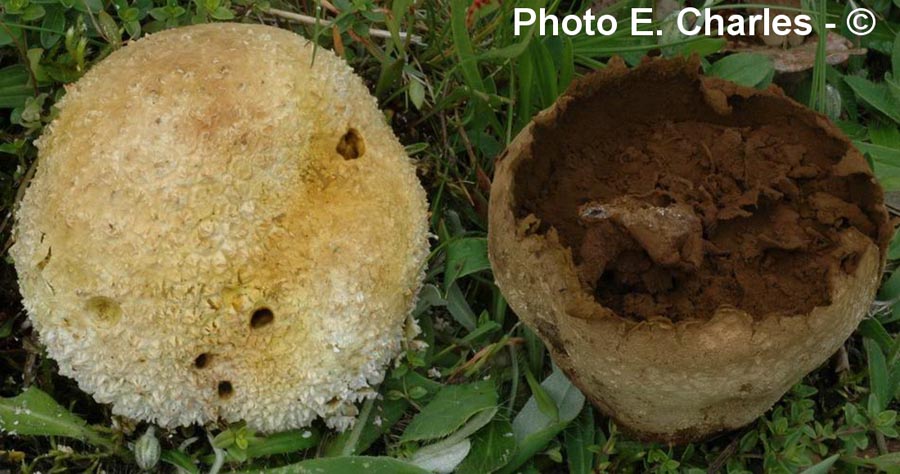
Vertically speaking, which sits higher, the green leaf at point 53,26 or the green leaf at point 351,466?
the green leaf at point 53,26

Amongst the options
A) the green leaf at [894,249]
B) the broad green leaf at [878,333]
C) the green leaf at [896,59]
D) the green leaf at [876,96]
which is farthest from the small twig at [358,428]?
the green leaf at [896,59]

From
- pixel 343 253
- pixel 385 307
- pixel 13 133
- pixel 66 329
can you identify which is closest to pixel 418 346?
pixel 385 307

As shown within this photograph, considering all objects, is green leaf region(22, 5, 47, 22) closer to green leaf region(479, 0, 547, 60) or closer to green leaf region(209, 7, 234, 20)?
green leaf region(209, 7, 234, 20)

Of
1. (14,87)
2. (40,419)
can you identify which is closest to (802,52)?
(14,87)

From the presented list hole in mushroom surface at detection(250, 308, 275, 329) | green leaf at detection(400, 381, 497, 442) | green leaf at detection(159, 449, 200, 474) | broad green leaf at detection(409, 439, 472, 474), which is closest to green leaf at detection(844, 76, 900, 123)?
green leaf at detection(400, 381, 497, 442)

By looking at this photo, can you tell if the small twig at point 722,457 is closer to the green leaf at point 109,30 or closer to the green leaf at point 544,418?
the green leaf at point 544,418

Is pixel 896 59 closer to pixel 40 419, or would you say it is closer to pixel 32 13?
pixel 32 13

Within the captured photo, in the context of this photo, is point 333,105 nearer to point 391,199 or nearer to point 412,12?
point 391,199
